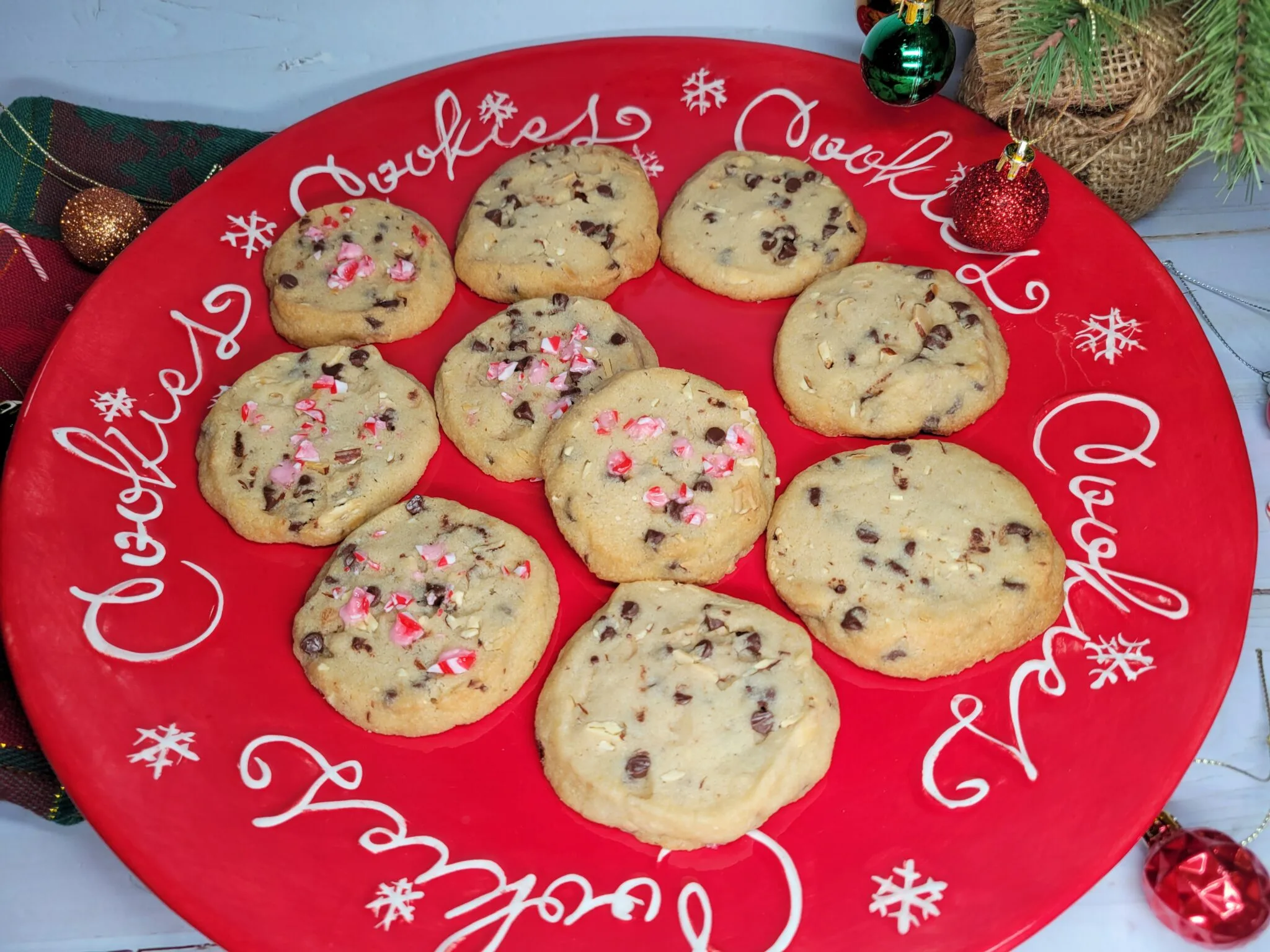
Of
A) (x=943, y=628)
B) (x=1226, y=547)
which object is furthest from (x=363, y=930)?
(x=1226, y=547)

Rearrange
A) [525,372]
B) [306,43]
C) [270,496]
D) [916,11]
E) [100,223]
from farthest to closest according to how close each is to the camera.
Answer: [306,43] < [100,223] < [916,11] < [525,372] < [270,496]

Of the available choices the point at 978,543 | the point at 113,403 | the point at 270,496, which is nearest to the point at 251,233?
the point at 113,403

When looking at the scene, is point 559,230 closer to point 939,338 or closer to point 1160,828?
point 939,338

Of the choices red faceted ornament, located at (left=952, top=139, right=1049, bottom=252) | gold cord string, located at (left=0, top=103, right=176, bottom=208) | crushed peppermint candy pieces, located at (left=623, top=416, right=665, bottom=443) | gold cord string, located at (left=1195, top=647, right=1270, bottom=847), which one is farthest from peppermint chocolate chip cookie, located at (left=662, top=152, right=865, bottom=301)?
gold cord string, located at (left=0, top=103, right=176, bottom=208)

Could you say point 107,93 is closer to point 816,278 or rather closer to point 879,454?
point 816,278

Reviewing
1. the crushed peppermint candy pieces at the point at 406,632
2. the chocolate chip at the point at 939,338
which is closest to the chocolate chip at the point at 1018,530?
the chocolate chip at the point at 939,338

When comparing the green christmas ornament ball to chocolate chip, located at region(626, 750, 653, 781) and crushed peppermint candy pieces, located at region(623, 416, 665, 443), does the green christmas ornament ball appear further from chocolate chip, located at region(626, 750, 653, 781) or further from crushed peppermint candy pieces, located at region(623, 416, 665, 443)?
chocolate chip, located at region(626, 750, 653, 781)
